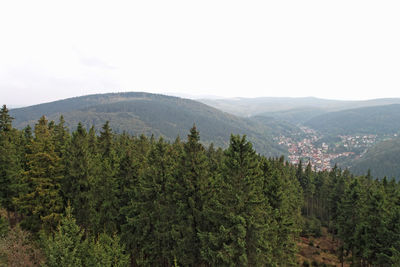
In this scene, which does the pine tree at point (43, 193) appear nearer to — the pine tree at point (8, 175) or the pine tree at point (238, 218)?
the pine tree at point (8, 175)

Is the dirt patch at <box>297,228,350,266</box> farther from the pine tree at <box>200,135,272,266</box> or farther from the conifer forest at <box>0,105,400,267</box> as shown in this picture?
the pine tree at <box>200,135,272,266</box>

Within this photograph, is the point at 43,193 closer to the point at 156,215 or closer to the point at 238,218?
the point at 156,215

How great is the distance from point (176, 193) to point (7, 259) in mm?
13932

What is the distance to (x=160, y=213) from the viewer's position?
19.5 meters

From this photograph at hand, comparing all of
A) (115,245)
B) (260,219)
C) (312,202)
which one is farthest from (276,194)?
(312,202)

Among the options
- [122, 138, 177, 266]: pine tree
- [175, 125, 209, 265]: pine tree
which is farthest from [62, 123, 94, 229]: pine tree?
[175, 125, 209, 265]: pine tree

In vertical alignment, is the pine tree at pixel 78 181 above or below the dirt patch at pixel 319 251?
above

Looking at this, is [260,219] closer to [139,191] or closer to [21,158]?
[139,191]

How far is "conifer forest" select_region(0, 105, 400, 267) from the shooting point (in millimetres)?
15297

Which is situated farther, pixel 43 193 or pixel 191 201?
pixel 43 193

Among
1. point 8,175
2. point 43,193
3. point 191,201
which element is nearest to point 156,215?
point 191,201

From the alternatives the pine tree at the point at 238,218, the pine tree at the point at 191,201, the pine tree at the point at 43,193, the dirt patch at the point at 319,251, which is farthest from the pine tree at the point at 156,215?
the dirt patch at the point at 319,251

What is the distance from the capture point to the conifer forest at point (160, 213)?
50.2ft

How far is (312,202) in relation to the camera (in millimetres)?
67000
